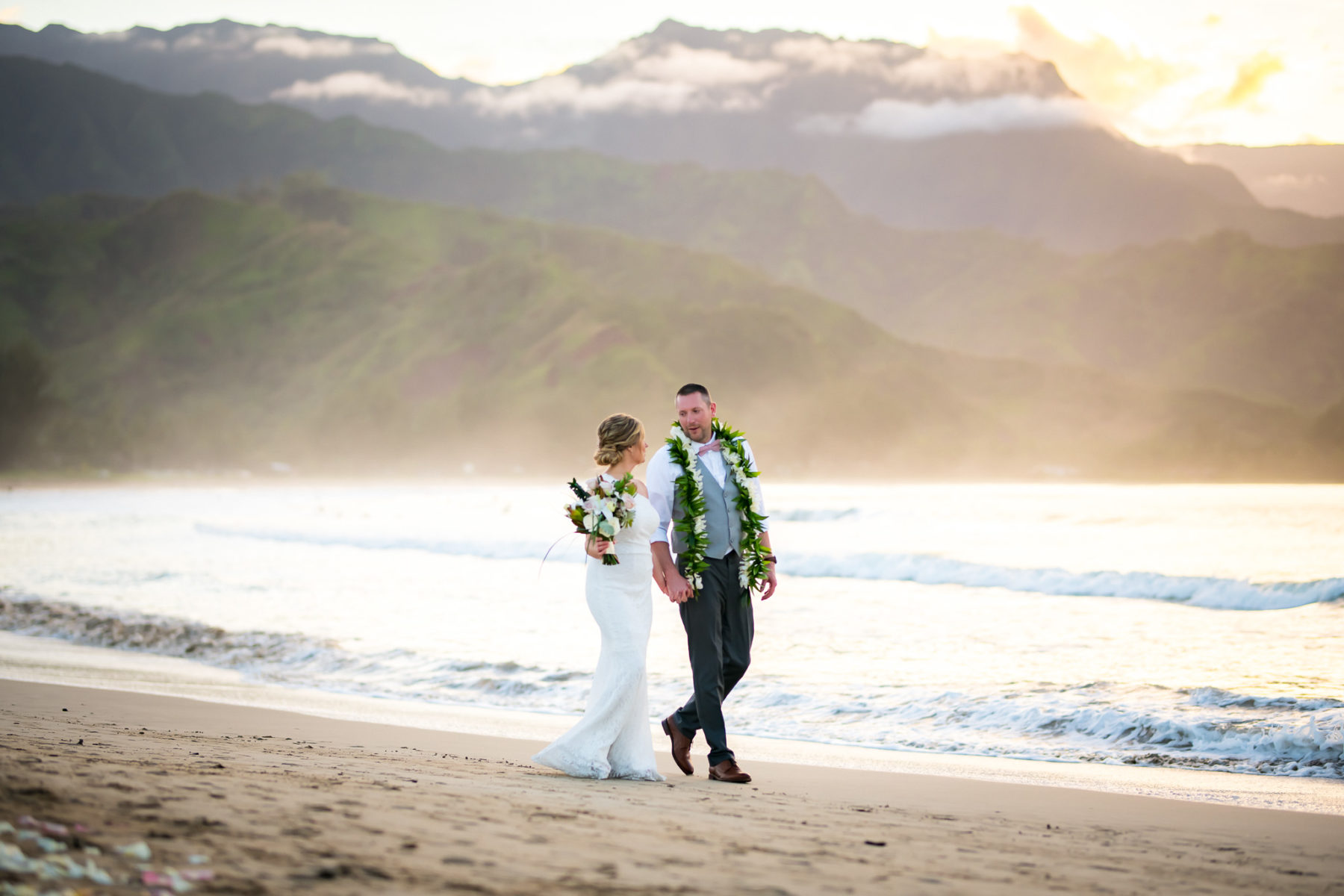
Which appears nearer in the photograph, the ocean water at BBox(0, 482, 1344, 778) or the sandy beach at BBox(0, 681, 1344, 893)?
the sandy beach at BBox(0, 681, 1344, 893)

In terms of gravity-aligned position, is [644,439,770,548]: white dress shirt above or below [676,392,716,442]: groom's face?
below

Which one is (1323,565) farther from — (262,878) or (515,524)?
(515,524)

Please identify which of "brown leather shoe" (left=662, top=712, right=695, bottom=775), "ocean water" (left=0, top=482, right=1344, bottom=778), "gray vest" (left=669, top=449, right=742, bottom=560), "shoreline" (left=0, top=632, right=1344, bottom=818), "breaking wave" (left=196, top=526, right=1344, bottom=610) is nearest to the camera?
"gray vest" (left=669, top=449, right=742, bottom=560)

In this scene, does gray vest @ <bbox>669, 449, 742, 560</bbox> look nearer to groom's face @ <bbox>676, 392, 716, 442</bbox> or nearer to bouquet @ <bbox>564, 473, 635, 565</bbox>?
groom's face @ <bbox>676, 392, 716, 442</bbox>

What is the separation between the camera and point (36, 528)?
120 feet

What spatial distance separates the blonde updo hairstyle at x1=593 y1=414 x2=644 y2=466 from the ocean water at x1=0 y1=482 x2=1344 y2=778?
357cm

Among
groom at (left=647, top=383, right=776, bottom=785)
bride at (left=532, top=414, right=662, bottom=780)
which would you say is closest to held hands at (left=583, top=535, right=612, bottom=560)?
bride at (left=532, top=414, right=662, bottom=780)

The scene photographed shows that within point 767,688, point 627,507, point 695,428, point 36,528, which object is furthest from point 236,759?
point 36,528

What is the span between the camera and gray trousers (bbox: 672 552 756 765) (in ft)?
20.6

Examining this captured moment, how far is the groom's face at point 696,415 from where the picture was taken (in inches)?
253

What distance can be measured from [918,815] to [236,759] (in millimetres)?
3829

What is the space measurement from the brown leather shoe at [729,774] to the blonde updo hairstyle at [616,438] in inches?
77.0

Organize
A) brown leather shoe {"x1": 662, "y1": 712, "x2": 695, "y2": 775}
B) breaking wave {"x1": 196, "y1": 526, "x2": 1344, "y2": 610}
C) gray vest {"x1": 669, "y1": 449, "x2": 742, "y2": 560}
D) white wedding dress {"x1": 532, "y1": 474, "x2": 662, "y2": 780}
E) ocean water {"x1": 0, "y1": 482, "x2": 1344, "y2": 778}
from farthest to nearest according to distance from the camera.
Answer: breaking wave {"x1": 196, "y1": 526, "x2": 1344, "y2": 610} < ocean water {"x1": 0, "y1": 482, "x2": 1344, "y2": 778} < brown leather shoe {"x1": 662, "y1": 712, "x2": 695, "y2": 775} < gray vest {"x1": 669, "y1": 449, "x2": 742, "y2": 560} < white wedding dress {"x1": 532, "y1": 474, "x2": 662, "y2": 780}

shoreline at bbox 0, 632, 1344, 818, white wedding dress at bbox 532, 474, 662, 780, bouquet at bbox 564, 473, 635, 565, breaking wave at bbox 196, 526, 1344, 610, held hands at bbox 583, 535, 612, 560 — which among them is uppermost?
breaking wave at bbox 196, 526, 1344, 610
